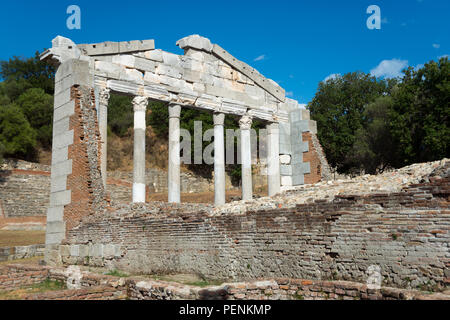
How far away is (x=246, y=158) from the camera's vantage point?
21.1 m

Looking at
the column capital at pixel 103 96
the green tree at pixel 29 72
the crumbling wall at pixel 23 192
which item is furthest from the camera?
the green tree at pixel 29 72

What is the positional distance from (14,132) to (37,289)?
31.1 metres

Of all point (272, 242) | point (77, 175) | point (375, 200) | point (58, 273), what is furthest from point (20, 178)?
point (375, 200)

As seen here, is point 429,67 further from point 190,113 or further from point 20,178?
point 20,178

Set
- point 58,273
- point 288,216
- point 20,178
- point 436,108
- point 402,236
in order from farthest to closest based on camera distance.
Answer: point 20,178
point 436,108
point 58,273
point 288,216
point 402,236

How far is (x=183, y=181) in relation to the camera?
40406mm

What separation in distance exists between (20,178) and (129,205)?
64.4 feet

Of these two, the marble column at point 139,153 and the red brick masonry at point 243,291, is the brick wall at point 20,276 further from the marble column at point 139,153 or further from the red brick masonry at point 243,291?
the marble column at point 139,153

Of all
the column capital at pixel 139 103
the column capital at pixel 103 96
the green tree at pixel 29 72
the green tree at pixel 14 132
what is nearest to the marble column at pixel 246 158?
the column capital at pixel 139 103

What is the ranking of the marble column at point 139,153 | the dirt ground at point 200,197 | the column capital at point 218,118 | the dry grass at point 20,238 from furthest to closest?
the dirt ground at point 200,197
the column capital at point 218,118
the dry grass at point 20,238
the marble column at point 139,153

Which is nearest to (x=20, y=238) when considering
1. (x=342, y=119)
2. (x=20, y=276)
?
(x=20, y=276)

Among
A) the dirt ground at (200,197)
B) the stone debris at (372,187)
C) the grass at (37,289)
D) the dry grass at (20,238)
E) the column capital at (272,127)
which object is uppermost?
the column capital at (272,127)

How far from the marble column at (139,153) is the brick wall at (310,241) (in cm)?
440

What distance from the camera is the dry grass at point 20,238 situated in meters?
18.9
